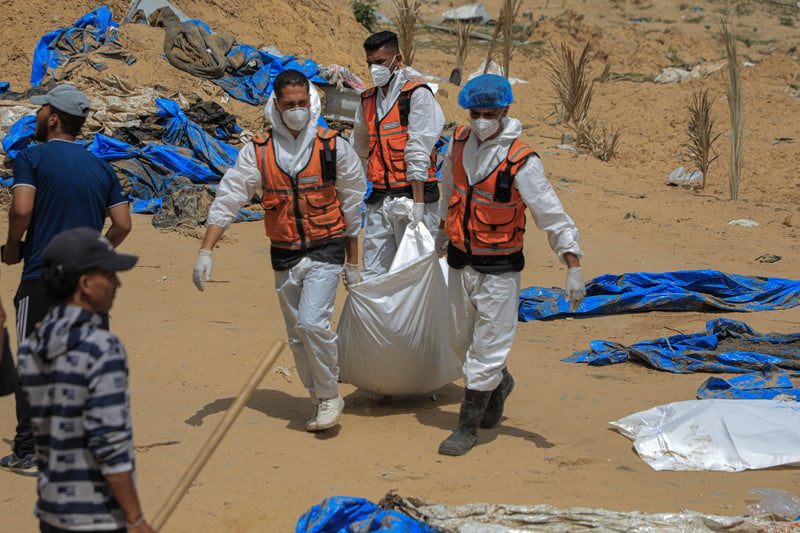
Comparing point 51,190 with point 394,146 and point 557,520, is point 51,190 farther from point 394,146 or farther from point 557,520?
point 557,520

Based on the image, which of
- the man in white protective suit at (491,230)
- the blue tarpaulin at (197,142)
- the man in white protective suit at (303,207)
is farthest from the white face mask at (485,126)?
the blue tarpaulin at (197,142)

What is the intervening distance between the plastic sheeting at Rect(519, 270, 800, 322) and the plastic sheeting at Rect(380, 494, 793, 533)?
3.72m

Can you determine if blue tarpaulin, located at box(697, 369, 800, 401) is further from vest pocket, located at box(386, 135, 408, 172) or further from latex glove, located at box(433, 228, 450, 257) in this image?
vest pocket, located at box(386, 135, 408, 172)

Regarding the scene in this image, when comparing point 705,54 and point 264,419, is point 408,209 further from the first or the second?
point 705,54

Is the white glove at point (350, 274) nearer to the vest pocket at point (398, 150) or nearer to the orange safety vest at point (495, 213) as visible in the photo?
the orange safety vest at point (495, 213)

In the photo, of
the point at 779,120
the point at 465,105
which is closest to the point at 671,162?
the point at 779,120

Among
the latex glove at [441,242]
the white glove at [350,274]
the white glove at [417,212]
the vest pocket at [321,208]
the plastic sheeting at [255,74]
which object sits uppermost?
the plastic sheeting at [255,74]

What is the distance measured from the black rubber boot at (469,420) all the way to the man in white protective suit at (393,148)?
1.40 m

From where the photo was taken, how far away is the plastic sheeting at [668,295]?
715 centimetres

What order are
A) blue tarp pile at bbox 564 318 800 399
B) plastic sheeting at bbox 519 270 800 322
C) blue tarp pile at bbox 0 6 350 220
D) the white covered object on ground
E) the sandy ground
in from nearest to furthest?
1. the sandy ground
2. the white covered object on ground
3. blue tarp pile at bbox 564 318 800 399
4. plastic sheeting at bbox 519 270 800 322
5. blue tarp pile at bbox 0 6 350 220

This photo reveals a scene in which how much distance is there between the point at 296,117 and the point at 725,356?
3243 mm

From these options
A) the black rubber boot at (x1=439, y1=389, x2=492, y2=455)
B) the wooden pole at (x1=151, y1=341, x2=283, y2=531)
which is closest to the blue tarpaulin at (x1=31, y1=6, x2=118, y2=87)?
the black rubber boot at (x1=439, y1=389, x2=492, y2=455)

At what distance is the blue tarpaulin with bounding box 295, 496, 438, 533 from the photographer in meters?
3.21

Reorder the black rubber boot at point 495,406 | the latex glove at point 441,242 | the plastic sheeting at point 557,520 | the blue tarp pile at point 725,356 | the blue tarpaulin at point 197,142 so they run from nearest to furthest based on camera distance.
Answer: the plastic sheeting at point 557,520 → the black rubber boot at point 495,406 → the latex glove at point 441,242 → the blue tarp pile at point 725,356 → the blue tarpaulin at point 197,142
